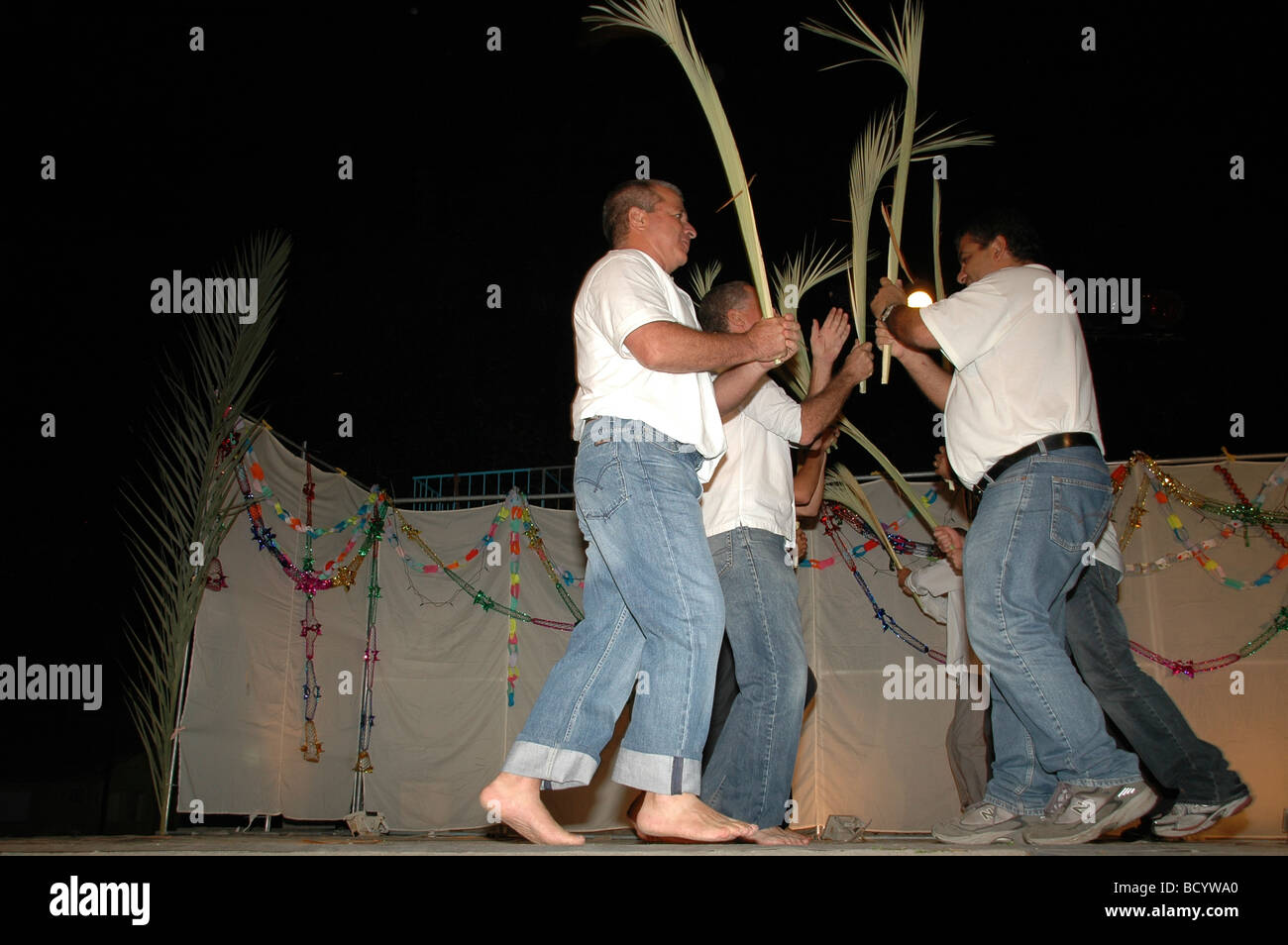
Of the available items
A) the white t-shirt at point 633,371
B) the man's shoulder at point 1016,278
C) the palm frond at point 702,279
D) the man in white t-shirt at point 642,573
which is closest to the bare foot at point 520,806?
the man in white t-shirt at point 642,573

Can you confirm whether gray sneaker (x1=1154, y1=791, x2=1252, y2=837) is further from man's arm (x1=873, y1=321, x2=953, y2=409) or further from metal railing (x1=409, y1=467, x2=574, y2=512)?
metal railing (x1=409, y1=467, x2=574, y2=512)

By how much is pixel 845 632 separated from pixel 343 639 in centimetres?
381

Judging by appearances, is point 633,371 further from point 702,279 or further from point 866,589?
point 866,589

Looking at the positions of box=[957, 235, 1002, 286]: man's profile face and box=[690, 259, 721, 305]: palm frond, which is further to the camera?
box=[690, 259, 721, 305]: palm frond

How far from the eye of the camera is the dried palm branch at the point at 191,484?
4491 mm

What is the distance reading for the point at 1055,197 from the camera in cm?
667

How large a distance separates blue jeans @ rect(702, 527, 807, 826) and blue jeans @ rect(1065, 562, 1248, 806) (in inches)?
41.4

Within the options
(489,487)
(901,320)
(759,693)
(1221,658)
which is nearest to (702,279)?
(901,320)

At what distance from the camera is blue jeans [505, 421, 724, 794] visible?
2303 mm

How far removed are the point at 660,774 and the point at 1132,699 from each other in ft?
6.32

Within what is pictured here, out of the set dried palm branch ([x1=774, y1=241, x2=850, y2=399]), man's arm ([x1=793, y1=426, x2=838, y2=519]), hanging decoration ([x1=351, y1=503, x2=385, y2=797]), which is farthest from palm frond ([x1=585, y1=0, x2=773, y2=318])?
hanging decoration ([x1=351, y1=503, x2=385, y2=797])
